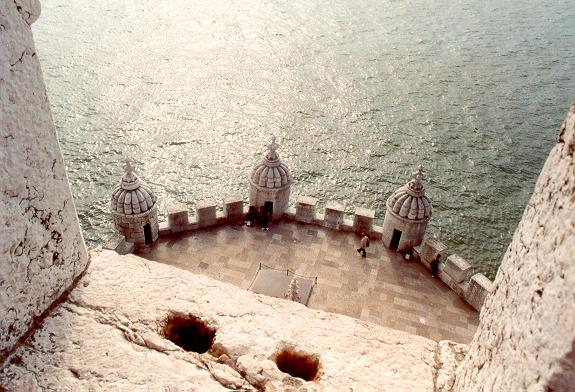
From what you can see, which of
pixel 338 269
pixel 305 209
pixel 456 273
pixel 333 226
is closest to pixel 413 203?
pixel 456 273

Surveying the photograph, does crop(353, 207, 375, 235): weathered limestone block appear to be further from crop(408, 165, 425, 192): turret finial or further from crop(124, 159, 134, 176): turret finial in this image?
crop(124, 159, 134, 176): turret finial

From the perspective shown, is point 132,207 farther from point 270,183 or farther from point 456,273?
point 456,273

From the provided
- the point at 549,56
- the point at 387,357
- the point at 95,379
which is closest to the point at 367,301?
the point at 387,357

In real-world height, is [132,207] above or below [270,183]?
below

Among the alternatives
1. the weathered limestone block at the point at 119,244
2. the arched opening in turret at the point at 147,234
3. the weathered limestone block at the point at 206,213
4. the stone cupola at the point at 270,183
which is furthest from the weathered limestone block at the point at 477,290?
the weathered limestone block at the point at 119,244

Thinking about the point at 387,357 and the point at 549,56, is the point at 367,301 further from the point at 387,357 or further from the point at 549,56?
the point at 549,56
